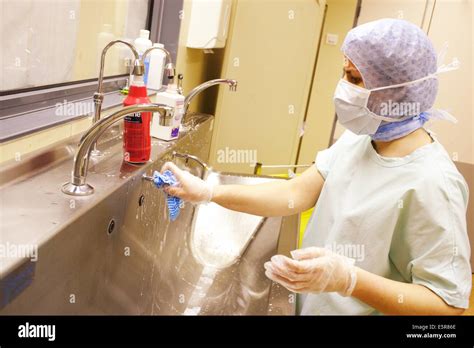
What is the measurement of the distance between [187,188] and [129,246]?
0.66 feet

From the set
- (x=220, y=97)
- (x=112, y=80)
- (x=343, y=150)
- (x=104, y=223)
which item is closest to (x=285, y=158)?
(x=220, y=97)

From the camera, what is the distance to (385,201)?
0.98 m

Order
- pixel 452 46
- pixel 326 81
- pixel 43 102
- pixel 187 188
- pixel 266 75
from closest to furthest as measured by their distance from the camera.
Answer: pixel 187 188 < pixel 43 102 < pixel 266 75 < pixel 452 46 < pixel 326 81

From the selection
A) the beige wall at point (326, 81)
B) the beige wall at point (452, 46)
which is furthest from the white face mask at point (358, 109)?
the beige wall at point (326, 81)

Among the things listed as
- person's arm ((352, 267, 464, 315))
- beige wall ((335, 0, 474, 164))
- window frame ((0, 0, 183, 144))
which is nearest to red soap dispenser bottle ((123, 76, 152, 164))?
window frame ((0, 0, 183, 144))

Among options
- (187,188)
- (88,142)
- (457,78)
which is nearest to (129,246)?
(187,188)

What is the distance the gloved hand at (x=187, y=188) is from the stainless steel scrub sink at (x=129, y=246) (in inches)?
3.3

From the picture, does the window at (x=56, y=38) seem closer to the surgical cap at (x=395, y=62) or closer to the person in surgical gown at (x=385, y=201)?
the person in surgical gown at (x=385, y=201)

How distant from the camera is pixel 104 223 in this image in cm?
92

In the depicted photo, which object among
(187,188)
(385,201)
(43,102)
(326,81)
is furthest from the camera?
(326,81)

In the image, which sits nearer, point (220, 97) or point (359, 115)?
point (359, 115)

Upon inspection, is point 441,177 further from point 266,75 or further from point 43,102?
point 266,75

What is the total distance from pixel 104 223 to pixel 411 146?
0.71 meters

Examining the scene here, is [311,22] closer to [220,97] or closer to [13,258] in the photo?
[220,97]
